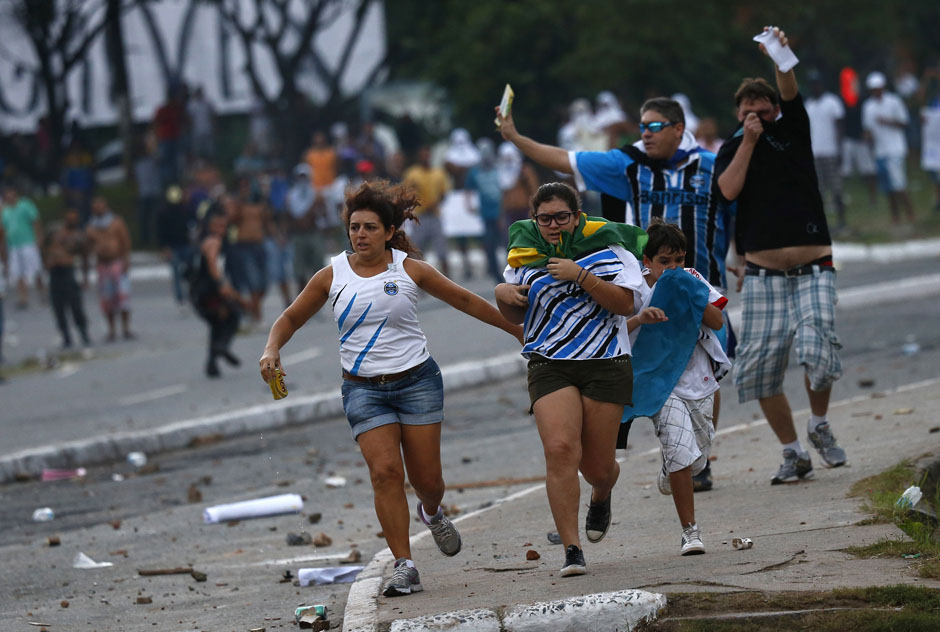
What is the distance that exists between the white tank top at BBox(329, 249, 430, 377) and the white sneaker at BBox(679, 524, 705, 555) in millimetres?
1408

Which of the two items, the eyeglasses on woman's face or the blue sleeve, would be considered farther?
the blue sleeve

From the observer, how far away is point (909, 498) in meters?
6.80

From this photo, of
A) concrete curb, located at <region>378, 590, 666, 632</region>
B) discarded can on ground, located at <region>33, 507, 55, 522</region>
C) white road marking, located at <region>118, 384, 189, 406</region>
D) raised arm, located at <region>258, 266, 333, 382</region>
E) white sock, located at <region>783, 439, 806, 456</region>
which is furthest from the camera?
white road marking, located at <region>118, 384, 189, 406</region>

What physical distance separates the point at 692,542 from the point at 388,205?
2.02 meters

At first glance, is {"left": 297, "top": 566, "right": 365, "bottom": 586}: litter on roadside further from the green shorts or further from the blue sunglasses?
the blue sunglasses

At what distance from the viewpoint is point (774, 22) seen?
101 feet

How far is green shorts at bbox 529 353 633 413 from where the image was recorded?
636cm

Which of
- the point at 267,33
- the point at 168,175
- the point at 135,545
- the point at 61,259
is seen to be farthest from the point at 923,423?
the point at 267,33

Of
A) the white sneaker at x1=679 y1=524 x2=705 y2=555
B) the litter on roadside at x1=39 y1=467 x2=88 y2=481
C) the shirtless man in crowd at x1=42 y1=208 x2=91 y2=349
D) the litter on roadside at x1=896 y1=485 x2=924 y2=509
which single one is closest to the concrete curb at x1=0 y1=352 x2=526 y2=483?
the litter on roadside at x1=39 y1=467 x2=88 y2=481

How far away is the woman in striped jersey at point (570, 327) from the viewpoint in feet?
20.6

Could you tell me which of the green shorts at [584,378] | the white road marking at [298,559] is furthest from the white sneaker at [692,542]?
the white road marking at [298,559]

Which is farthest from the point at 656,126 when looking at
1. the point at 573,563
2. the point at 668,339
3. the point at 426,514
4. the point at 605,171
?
the point at 573,563

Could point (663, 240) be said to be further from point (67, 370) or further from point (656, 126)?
point (67, 370)

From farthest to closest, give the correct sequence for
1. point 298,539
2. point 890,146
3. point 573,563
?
point 890,146 < point 298,539 < point 573,563
